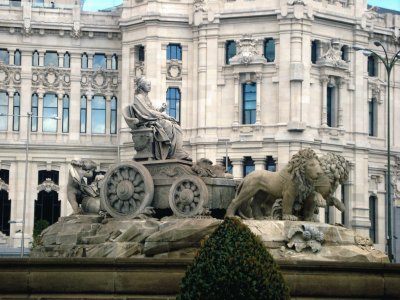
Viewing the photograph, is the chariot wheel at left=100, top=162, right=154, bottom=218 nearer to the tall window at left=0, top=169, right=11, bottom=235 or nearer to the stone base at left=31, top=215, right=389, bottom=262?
the stone base at left=31, top=215, right=389, bottom=262

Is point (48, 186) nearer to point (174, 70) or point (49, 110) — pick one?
point (49, 110)

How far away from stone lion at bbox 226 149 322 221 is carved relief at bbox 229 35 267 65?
167ft

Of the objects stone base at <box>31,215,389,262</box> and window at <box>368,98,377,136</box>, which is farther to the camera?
window at <box>368,98,377,136</box>

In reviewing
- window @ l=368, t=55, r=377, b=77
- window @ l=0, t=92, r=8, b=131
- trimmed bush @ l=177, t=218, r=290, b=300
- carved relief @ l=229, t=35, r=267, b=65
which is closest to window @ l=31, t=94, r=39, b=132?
window @ l=0, t=92, r=8, b=131

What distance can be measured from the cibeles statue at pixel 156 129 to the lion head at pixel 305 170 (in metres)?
2.77

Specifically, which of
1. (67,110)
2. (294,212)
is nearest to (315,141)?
(67,110)

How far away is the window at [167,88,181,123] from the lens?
3100 inches

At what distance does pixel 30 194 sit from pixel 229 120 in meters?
14.2

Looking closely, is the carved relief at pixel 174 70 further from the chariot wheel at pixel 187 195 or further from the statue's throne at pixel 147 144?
the chariot wheel at pixel 187 195

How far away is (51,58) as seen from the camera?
8275 centimetres

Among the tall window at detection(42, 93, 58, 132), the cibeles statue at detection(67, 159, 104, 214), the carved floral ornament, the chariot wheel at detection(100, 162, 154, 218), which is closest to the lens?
the chariot wheel at detection(100, 162, 154, 218)

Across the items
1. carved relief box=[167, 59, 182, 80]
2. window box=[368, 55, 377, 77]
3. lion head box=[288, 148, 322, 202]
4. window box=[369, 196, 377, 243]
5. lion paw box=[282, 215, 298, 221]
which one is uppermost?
window box=[368, 55, 377, 77]

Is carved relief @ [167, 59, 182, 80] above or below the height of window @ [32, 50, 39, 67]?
below

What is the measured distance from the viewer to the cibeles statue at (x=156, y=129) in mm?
26844
